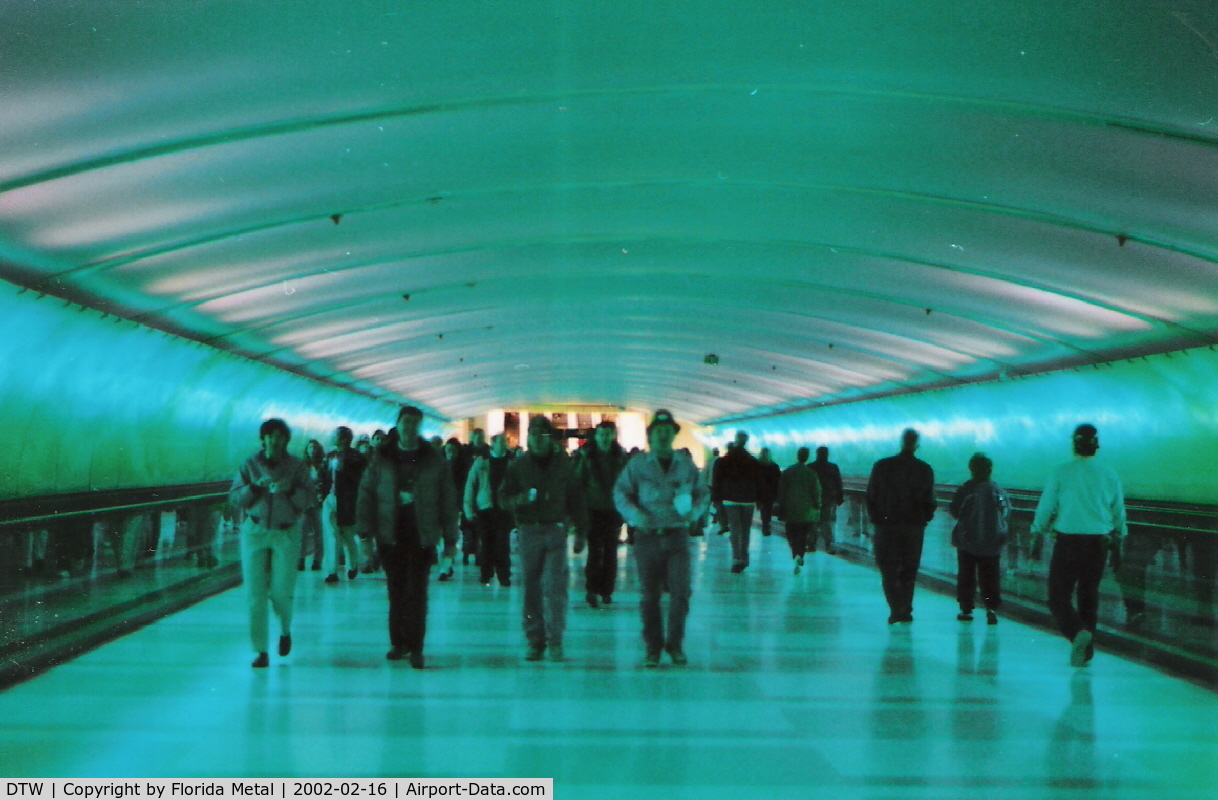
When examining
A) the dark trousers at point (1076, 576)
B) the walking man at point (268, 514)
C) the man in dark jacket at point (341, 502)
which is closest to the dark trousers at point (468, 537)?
the man in dark jacket at point (341, 502)

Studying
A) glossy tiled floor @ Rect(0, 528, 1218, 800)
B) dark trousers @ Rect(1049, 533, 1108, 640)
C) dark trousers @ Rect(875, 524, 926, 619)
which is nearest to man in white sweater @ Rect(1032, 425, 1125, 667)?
dark trousers @ Rect(1049, 533, 1108, 640)

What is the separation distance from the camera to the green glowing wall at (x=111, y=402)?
14.6 metres

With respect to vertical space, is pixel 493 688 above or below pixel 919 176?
below

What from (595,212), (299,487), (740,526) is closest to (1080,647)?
(299,487)

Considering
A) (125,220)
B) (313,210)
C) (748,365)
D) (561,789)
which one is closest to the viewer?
(561,789)

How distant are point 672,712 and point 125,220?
24.4 feet

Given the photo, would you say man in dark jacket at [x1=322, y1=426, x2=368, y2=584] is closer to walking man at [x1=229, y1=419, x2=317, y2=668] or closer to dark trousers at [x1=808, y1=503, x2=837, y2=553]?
walking man at [x1=229, y1=419, x2=317, y2=668]

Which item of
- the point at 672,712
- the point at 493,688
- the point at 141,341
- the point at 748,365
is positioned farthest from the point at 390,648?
the point at 748,365

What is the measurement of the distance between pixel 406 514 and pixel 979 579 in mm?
6185

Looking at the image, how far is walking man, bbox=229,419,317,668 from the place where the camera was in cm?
954

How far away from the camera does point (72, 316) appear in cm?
1501

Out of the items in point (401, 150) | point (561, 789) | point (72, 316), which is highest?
point (401, 150)

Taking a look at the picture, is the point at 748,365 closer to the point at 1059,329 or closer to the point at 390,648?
the point at 1059,329

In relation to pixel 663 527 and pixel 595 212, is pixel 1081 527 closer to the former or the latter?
pixel 663 527
